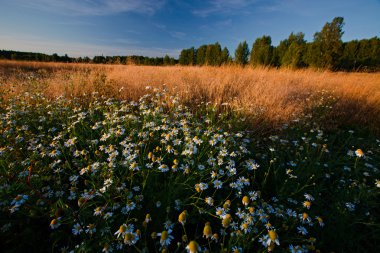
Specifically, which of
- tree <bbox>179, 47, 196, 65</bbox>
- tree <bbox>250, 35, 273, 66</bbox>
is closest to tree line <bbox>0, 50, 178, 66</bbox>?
tree <bbox>179, 47, 196, 65</bbox>

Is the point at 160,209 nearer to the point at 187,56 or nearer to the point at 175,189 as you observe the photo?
the point at 175,189

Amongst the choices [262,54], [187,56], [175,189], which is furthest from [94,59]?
[187,56]

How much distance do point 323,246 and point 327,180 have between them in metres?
1.03

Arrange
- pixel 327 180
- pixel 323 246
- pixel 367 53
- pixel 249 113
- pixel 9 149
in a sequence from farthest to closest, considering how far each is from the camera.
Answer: pixel 367 53 → pixel 249 113 → pixel 327 180 → pixel 9 149 → pixel 323 246

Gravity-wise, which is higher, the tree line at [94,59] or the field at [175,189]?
the tree line at [94,59]

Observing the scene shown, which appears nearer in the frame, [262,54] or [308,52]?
[308,52]

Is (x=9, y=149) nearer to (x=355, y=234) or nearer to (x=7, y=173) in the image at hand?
(x=7, y=173)

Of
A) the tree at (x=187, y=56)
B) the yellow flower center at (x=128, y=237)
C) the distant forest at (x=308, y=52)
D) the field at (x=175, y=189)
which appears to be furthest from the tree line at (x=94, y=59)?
the yellow flower center at (x=128, y=237)

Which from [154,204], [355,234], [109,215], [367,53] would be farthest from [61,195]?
[367,53]

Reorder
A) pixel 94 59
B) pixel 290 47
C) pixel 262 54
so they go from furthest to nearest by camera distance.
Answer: pixel 262 54, pixel 290 47, pixel 94 59

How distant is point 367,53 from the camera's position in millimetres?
22922

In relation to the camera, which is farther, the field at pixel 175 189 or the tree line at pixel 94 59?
the tree line at pixel 94 59

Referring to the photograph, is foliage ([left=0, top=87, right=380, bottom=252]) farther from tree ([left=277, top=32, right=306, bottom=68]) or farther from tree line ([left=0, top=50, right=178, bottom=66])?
tree ([left=277, top=32, right=306, bottom=68])

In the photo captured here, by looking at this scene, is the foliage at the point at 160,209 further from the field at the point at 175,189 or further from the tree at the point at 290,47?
the tree at the point at 290,47
